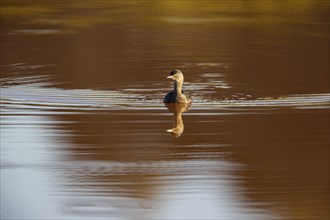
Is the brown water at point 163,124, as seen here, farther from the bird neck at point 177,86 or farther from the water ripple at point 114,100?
the bird neck at point 177,86

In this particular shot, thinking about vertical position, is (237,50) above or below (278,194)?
above

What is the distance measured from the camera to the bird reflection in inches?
487

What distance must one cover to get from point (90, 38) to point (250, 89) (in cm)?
770

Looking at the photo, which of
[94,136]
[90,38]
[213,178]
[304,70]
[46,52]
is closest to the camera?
[213,178]

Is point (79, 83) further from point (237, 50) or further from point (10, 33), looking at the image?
point (10, 33)

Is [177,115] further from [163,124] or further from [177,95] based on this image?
[163,124]

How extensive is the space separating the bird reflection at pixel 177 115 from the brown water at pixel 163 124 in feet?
0.09

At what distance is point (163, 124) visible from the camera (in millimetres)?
12945

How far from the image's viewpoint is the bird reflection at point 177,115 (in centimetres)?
1238

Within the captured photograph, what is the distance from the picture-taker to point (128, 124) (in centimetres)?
1276

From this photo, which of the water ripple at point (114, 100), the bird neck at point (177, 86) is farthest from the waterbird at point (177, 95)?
the water ripple at point (114, 100)

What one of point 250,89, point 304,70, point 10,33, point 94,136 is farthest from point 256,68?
point 10,33

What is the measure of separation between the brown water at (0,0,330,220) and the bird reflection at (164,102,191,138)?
3 centimetres

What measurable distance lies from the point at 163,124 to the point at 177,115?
801mm
